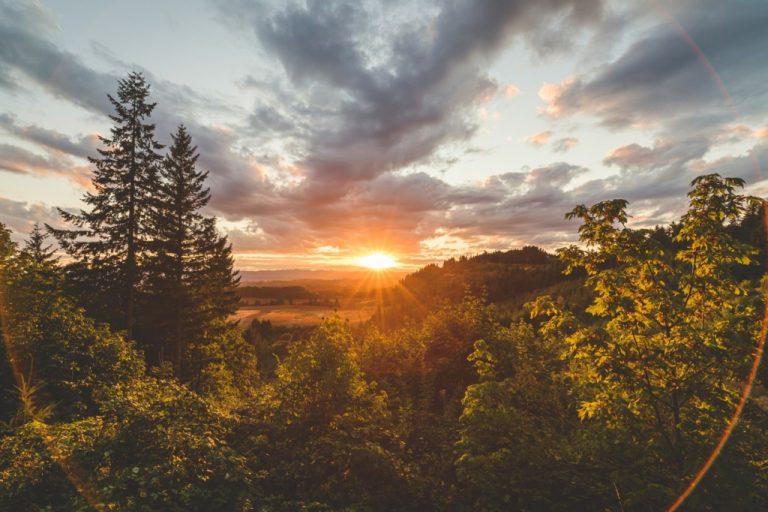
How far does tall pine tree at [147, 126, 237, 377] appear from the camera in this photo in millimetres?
22969

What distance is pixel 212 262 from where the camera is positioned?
25.2m

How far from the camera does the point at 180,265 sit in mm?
23469

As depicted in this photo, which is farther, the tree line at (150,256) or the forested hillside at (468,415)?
the tree line at (150,256)

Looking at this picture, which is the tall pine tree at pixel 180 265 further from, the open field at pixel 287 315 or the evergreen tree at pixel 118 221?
the open field at pixel 287 315

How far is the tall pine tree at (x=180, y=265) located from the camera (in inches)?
904

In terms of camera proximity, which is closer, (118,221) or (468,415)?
(468,415)

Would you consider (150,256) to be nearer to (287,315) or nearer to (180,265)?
(180,265)

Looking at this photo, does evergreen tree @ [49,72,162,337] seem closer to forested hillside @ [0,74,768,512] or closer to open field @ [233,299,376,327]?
forested hillside @ [0,74,768,512]

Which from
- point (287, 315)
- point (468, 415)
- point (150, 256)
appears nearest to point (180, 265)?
point (150, 256)

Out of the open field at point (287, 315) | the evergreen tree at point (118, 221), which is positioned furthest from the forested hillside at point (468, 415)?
the open field at point (287, 315)

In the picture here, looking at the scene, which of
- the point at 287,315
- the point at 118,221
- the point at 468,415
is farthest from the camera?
the point at 287,315

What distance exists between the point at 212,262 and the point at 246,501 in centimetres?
2165

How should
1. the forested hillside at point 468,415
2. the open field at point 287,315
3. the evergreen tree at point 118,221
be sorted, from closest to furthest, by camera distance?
the forested hillside at point 468,415
the evergreen tree at point 118,221
the open field at point 287,315

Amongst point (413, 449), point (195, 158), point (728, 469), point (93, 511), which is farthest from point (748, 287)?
point (195, 158)
